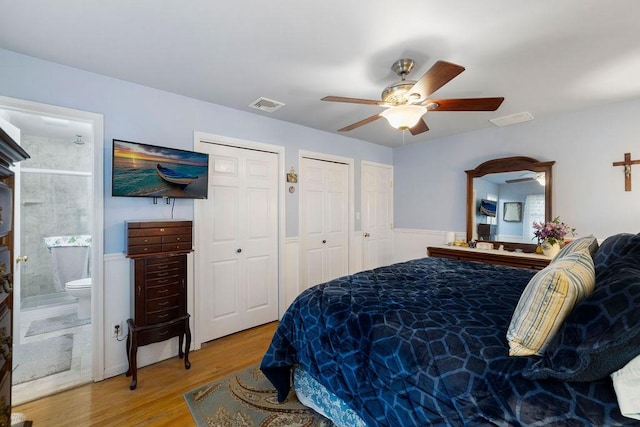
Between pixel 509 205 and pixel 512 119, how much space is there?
1.06 metres

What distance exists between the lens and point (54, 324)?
324cm

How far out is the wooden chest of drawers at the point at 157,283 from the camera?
2174mm

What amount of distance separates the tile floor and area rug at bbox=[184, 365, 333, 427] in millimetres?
1015

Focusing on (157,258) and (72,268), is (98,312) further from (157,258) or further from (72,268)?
(72,268)

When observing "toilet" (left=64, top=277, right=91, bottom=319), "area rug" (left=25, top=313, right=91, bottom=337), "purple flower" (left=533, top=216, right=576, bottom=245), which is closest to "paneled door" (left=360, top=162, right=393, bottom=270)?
"purple flower" (left=533, top=216, right=576, bottom=245)

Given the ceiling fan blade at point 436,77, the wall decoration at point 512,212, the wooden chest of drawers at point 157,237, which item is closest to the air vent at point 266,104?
the wooden chest of drawers at point 157,237

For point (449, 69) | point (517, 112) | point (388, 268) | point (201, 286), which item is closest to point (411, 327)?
point (388, 268)

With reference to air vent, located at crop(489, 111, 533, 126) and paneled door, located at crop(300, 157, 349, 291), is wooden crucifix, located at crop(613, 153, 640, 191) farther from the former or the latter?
paneled door, located at crop(300, 157, 349, 291)

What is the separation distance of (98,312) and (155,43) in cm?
207

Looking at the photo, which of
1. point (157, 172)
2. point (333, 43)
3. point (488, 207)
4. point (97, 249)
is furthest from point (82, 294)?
point (488, 207)

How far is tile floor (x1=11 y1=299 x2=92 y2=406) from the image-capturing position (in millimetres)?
2041

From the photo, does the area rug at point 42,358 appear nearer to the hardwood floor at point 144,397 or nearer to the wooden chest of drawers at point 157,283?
the hardwood floor at point 144,397

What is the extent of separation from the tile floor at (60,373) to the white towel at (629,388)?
3.14m

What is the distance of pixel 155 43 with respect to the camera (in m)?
1.87
